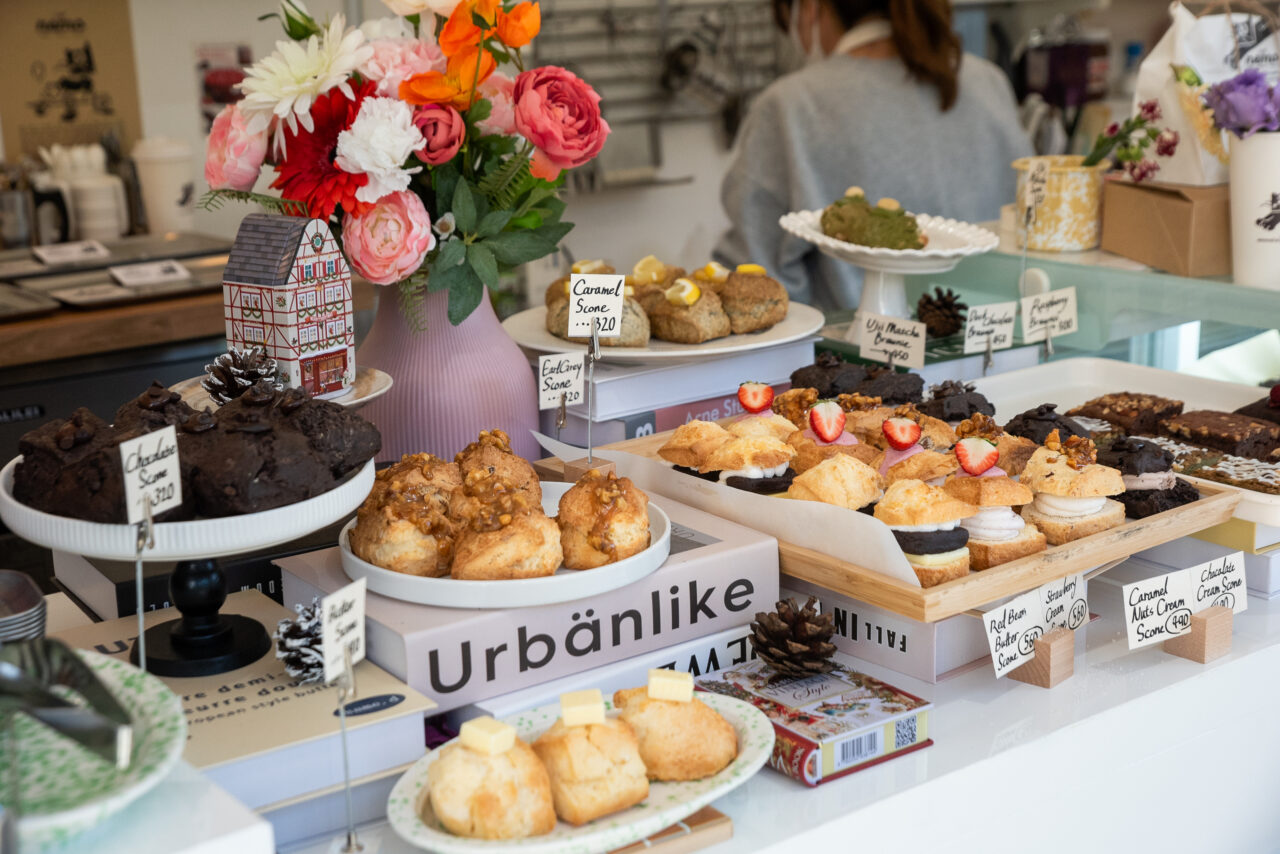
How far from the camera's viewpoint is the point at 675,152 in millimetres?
5074

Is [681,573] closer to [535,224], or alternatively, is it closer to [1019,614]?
[1019,614]

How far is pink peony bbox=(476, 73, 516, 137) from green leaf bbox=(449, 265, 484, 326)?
7.5 inches

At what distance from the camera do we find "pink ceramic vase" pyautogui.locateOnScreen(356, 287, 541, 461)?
1745mm

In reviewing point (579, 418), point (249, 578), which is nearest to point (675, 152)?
point (579, 418)

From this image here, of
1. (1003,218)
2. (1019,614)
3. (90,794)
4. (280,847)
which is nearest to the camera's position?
(90,794)

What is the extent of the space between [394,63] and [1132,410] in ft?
3.90

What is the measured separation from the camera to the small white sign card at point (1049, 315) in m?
2.22

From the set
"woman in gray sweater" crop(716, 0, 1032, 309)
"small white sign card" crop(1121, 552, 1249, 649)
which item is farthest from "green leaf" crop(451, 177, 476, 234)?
"woman in gray sweater" crop(716, 0, 1032, 309)

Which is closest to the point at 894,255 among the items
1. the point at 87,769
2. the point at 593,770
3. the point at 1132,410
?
the point at 1132,410

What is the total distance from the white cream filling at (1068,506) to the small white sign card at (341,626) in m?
0.84

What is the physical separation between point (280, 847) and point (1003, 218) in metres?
2.18

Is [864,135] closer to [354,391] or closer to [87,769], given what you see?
[354,391]

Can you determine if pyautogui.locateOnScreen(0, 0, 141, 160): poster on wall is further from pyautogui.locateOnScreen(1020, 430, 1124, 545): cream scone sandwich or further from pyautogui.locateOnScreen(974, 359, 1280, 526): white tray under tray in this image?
pyautogui.locateOnScreen(1020, 430, 1124, 545): cream scone sandwich

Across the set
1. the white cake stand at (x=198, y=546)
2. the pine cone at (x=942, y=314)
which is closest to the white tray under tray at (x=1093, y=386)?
the pine cone at (x=942, y=314)
